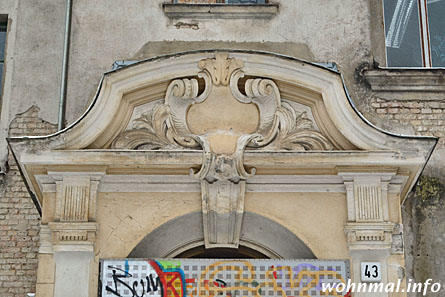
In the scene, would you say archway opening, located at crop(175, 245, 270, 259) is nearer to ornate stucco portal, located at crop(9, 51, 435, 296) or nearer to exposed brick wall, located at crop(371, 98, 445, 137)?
ornate stucco portal, located at crop(9, 51, 435, 296)

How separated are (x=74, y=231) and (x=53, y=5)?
403cm

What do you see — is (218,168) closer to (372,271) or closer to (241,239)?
(241,239)

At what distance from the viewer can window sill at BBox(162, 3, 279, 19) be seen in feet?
35.9

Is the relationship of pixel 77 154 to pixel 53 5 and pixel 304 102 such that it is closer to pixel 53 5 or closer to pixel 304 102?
pixel 304 102

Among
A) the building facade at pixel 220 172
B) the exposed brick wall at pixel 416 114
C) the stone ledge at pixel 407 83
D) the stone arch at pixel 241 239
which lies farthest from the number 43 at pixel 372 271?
the stone ledge at pixel 407 83

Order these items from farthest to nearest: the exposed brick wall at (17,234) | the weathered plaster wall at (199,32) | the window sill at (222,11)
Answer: the window sill at (222,11) → the weathered plaster wall at (199,32) → the exposed brick wall at (17,234)

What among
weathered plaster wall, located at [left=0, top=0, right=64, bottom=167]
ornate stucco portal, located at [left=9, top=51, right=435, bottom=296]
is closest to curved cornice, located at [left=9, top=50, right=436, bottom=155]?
ornate stucco portal, located at [left=9, top=51, right=435, bottom=296]

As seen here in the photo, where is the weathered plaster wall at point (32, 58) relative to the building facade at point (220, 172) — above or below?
above

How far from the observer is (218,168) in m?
8.51

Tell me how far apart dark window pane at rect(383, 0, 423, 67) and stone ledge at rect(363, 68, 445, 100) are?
1.31 feet

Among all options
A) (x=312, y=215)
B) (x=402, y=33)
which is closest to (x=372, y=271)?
(x=312, y=215)

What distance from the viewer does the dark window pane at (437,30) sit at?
11.2 m

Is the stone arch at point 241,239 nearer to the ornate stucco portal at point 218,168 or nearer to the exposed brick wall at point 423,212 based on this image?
the ornate stucco portal at point 218,168

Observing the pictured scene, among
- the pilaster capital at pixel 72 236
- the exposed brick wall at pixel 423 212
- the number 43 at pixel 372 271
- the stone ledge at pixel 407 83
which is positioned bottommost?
the number 43 at pixel 372 271
